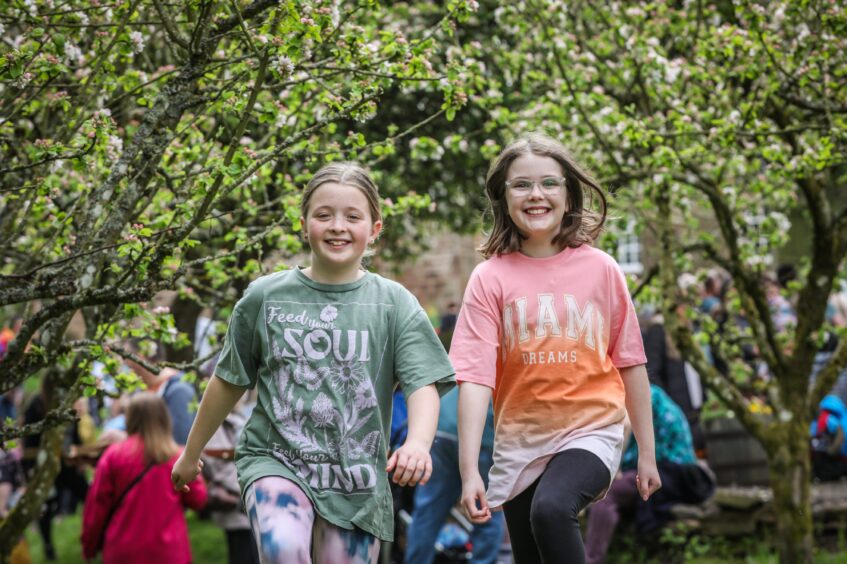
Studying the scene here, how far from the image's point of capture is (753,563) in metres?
8.24

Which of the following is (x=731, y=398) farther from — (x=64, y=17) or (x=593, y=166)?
(x=64, y=17)

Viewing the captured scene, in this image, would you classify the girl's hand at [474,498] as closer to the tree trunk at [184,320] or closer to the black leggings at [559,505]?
the black leggings at [559,505]

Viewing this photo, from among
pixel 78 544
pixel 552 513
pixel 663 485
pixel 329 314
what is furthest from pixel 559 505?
pixel 78 544

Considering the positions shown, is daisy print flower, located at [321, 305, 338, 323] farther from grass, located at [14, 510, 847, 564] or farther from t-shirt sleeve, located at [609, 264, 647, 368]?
grass, located at [14, 510, 847, 564]

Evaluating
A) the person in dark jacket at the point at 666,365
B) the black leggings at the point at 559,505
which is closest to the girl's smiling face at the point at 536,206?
the black leggings at the point at 559,505

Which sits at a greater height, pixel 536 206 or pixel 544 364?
pixel 536 206

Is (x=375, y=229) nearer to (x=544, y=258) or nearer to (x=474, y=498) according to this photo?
(x=544, y=258)

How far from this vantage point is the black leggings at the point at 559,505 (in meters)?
3.68

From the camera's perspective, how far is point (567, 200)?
14.3 ft

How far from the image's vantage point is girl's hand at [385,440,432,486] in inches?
132

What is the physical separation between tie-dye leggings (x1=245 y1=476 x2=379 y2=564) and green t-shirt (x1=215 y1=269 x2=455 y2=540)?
38mm

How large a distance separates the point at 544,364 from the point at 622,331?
1.13 ft

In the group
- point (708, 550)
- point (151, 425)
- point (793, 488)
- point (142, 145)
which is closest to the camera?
point (142, 145)

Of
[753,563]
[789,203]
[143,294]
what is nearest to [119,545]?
[143,294]
